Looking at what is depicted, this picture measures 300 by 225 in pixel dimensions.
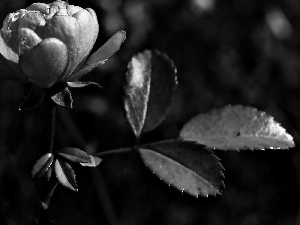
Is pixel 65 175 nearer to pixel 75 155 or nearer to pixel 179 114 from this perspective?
pixel 75 155

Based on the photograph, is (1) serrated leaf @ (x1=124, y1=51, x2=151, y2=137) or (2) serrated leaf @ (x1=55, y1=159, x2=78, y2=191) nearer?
(2) serrated leaf @ (x1=55, y1=159, x2=78, y2=191)

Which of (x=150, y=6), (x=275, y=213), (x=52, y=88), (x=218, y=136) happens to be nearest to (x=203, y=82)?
(x=150, y=6)

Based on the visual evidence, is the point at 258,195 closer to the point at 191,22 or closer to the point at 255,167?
the point at 255,167

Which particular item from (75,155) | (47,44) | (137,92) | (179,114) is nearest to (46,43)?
(47,44)

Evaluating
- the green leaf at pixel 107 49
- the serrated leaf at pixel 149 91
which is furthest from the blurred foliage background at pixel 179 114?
the green leaf at pixel 107 49

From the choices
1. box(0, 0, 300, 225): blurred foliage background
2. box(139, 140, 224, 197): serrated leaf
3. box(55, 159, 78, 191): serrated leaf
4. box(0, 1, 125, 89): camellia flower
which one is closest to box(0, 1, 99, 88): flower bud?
box(0, 1, 125, 89): camellia flower

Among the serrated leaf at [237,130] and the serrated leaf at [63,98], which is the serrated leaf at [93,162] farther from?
the serrated leaf at [237,130]

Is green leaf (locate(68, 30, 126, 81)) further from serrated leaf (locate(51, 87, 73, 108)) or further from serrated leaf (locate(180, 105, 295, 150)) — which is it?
serrated leaf (locate(180, 105, 295, 150))
